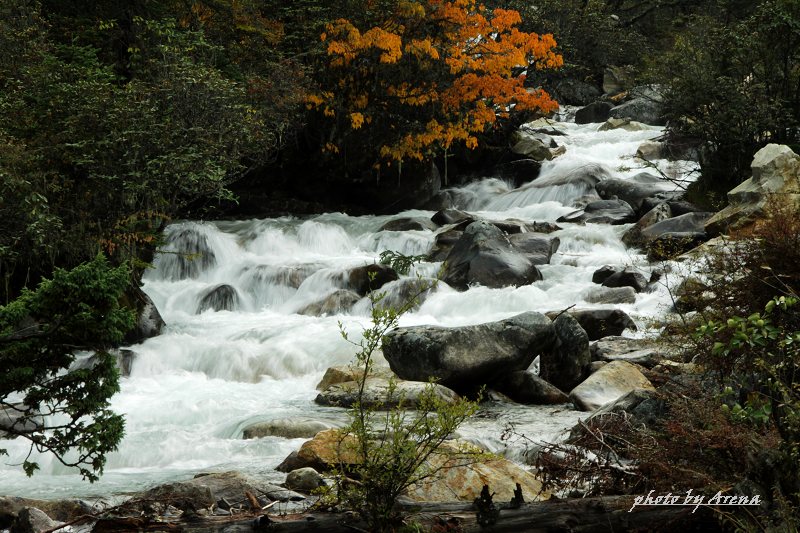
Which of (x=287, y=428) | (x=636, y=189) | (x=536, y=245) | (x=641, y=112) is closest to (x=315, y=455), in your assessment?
(x=287, y=428)

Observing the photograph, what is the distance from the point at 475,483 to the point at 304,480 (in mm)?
1335

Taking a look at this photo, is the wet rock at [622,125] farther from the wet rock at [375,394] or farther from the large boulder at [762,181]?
the wet rock at [375,394]

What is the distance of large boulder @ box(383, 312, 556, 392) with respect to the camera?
29.0 ft

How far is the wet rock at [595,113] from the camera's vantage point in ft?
96.4

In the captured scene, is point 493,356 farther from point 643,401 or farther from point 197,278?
point 197,278

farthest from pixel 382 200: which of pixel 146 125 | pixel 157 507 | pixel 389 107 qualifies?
pixel 157 507

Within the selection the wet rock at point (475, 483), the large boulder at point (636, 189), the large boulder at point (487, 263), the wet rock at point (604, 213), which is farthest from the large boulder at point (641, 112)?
the wet rock at point (475, 483)

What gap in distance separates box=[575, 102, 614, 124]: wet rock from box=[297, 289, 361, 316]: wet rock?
61.6 feet

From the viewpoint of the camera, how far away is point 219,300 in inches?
567

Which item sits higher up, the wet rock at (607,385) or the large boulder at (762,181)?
the large boulder at (762,181)

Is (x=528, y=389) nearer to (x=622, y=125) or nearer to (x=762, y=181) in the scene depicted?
(x=762, y=181)

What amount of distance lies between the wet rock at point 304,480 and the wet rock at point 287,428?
174 centimetres

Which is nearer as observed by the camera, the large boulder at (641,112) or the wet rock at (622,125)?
the wet rock at (622,125)

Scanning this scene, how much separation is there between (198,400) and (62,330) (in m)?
5.51
